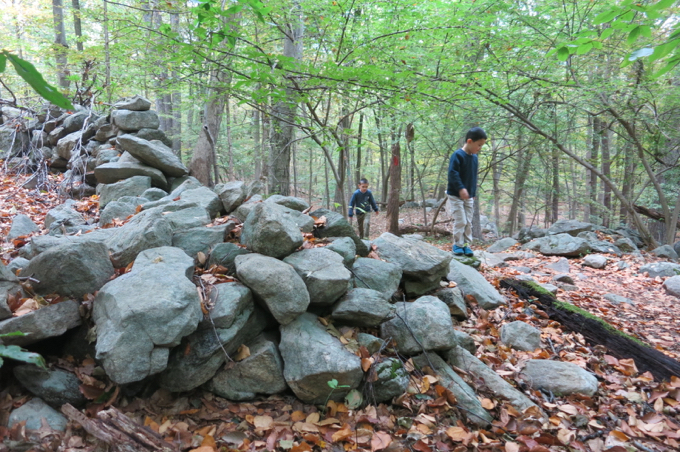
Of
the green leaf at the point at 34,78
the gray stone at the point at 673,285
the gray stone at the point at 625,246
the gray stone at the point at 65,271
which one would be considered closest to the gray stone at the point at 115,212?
the gray stone at the point at 65,271

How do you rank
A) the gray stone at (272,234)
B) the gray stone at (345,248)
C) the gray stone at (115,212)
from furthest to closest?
the gray stone at (115,212), the gray stone at (345,248), the gray stone at (272,234)

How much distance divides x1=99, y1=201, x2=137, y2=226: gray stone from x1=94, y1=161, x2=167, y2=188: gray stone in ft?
6.60

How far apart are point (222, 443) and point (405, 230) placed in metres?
12.2

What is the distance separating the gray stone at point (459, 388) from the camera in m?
2.76

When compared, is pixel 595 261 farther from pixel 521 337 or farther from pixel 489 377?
pixel 489 377

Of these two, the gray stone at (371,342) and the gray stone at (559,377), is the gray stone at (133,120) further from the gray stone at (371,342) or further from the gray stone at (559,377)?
the gray stone at (559,377)

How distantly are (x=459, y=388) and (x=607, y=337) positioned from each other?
2.20 m

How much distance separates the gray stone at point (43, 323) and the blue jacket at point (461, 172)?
4864 mm

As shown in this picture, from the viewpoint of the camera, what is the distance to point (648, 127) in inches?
350

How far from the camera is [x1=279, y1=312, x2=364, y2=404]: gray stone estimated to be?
8.66ft

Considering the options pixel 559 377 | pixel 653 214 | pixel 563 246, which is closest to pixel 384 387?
pixel 559 377

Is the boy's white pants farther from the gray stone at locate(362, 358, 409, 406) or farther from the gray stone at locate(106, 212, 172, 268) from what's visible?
the gray stone at locate(106, 212, 172, 268)

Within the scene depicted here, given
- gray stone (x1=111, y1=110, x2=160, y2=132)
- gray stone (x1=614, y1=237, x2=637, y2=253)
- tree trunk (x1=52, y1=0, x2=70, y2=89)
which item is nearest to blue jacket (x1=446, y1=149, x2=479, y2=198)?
gray stone (x1=111, y1=110, x2=160, y2=132)

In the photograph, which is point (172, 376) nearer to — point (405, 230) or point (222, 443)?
point (222, 443)
